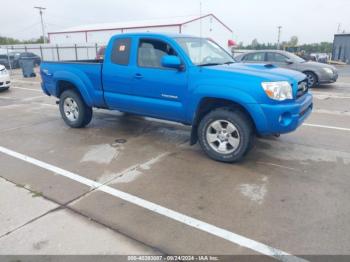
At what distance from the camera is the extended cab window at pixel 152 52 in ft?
16.5

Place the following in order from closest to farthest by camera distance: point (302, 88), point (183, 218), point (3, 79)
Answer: point (183, 218) < point (302, 88) < point (3, 79)

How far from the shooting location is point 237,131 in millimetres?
4523

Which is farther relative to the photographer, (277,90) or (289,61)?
(289,61)

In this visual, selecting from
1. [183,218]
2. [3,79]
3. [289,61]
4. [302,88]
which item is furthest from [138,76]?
[3,79]

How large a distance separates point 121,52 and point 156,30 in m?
29.2

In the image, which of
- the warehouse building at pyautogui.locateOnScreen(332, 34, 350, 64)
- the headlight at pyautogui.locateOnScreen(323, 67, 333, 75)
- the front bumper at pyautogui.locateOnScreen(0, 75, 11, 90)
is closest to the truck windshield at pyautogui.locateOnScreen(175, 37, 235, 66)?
the headlight at pyautogui.locateOnScreen(323, 67, 333, 75)

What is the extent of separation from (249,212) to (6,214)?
2634mm

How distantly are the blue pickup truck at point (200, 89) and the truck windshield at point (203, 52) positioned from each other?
20 mm

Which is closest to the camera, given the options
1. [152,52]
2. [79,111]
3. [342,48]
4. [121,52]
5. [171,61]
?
[171,61]

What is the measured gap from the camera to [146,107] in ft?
17.4

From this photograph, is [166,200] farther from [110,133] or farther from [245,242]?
[110,133]

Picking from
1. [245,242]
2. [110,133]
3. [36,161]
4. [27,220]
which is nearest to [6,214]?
[27,220]

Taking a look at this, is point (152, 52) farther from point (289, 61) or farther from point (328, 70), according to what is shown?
point (328, 70)

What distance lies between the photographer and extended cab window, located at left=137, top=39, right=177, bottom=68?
5.02 m
